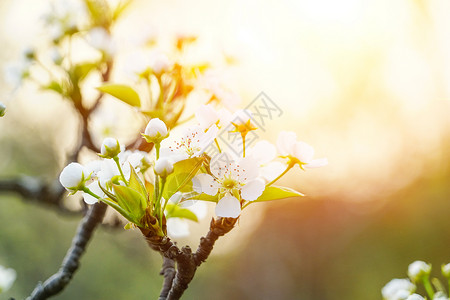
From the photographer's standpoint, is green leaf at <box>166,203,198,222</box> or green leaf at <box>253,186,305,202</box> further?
green leaf at <box>166,203,198,222</box>

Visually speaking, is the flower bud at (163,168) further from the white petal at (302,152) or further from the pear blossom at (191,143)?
the white petal at (302,152)

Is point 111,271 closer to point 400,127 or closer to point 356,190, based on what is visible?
point 356,190

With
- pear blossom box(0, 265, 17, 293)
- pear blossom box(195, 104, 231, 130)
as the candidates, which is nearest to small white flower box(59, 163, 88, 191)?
pear blossom box(195, 104, 231, 130)

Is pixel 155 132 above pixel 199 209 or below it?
above

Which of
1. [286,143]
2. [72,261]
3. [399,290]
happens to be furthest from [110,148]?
[399,290]

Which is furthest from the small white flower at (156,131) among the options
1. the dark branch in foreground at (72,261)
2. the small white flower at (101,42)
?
the small white flower at (101,42)

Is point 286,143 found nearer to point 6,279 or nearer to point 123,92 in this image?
point 123,92

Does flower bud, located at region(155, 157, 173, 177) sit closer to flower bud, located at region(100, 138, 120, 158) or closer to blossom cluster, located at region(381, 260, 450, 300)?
flower bud, located at region(100, 138, 120, 158)
